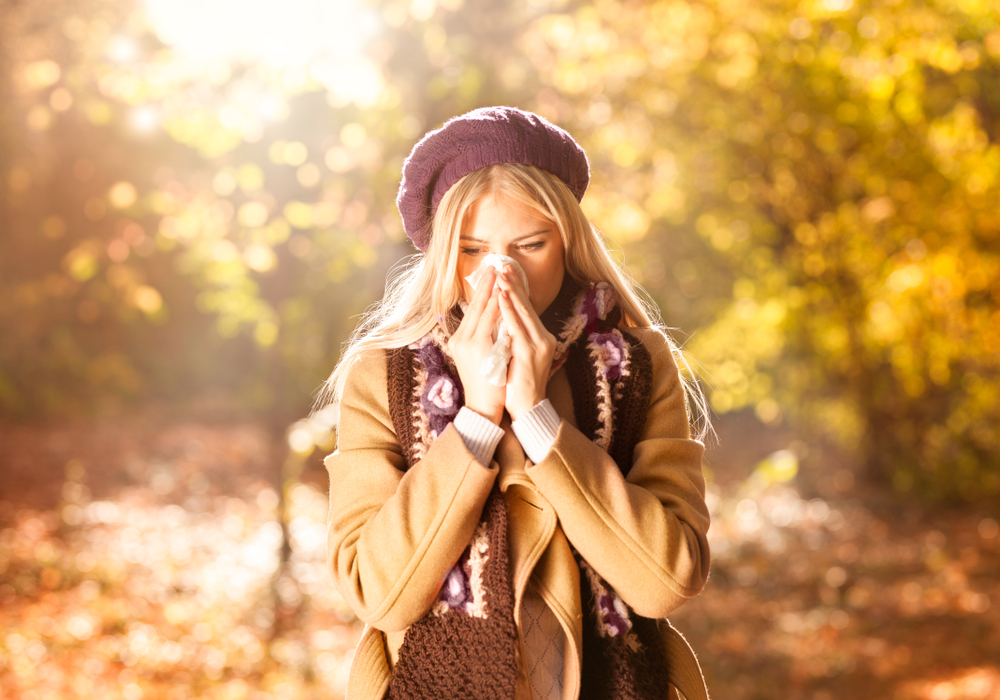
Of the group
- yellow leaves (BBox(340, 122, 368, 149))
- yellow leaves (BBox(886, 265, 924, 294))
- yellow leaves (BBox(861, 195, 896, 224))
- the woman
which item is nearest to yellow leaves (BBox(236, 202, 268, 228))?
yellow leaves (BBox(340, 122, 368, 149))

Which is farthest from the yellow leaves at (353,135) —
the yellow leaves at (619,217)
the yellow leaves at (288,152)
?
the yellow leaves at (619,217)

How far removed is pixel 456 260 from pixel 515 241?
4.8 inches

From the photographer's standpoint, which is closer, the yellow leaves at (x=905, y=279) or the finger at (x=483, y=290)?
the finger at (x=483, y=290)

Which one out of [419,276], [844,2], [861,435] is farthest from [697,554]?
[861,435]

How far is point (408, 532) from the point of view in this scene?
1.34 metres

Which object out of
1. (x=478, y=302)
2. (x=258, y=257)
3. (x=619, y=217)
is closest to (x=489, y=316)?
(x=478, y=302)

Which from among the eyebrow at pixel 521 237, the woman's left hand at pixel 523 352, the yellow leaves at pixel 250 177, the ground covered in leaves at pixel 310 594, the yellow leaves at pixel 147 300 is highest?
the eyebrow at pixel 521 237

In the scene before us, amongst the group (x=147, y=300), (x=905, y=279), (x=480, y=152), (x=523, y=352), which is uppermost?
(x=480, y=152)

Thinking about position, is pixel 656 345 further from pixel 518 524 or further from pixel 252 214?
pixel 252 214

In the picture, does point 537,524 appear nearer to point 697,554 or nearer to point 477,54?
point 697,554

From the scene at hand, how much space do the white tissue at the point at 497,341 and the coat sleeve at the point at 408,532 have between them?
0.41 feet

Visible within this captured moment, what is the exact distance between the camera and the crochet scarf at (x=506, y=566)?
1390 millimetres

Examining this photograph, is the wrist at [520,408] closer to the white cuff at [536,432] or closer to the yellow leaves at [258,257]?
the white cuff at [536,432]

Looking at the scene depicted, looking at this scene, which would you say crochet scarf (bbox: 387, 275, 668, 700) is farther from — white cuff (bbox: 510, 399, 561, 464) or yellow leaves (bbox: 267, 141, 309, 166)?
yellow leaves (bbox: 267, 141, 309, 166)
